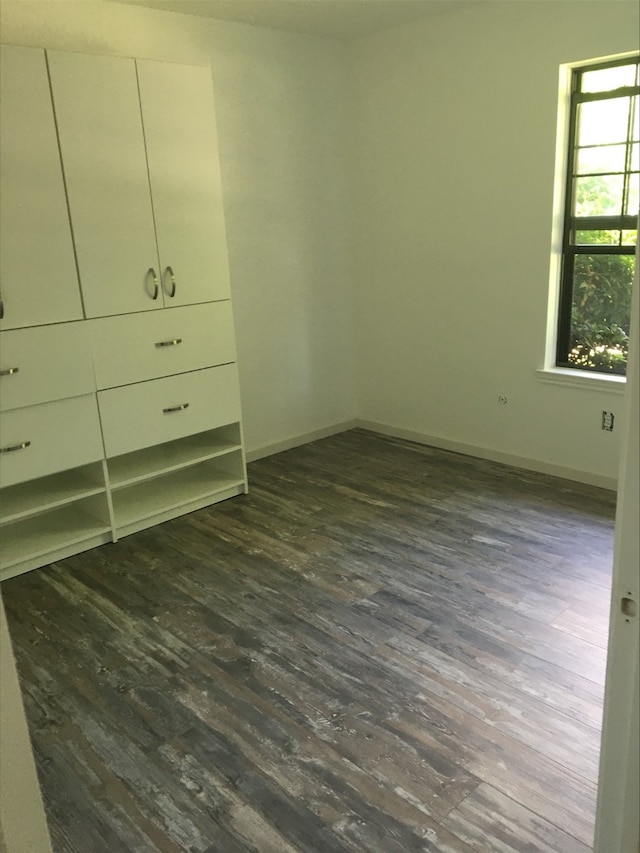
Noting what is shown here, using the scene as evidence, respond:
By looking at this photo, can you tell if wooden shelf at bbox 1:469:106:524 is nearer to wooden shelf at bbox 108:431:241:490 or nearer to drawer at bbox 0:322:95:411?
wooden shelf at bbox 108:431:241:490

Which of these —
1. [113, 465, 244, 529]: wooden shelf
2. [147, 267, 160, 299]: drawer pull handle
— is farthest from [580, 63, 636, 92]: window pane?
[113, 465, 244, 529]: wooden shelf

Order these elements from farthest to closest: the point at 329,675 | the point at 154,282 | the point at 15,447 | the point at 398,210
→ 1. the point at 398,210
2. the point at 154,282
3. the point at 15,447
4. the point at 329,675

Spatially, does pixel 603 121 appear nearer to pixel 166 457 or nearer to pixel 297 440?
pixel 297 440

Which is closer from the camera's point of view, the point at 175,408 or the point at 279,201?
the point at 175,408

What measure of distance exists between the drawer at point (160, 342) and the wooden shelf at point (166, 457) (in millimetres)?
490

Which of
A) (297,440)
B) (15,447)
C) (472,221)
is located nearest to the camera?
(15,447)

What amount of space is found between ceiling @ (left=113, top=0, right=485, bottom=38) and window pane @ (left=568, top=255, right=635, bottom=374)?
1541 millimetres

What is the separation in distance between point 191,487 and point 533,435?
1.99 m

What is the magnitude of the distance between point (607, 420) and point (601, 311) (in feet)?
1.92

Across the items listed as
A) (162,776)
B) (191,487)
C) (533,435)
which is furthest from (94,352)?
→ (533,435)

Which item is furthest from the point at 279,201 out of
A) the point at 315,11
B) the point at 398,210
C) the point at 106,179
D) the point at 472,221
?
the point at 106,179

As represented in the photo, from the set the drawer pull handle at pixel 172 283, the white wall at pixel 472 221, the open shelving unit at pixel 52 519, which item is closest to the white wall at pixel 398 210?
the white wall at pixel 472 221

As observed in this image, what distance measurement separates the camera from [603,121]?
3.47m

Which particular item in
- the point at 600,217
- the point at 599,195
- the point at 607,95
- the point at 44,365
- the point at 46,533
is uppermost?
the point at 607,95
